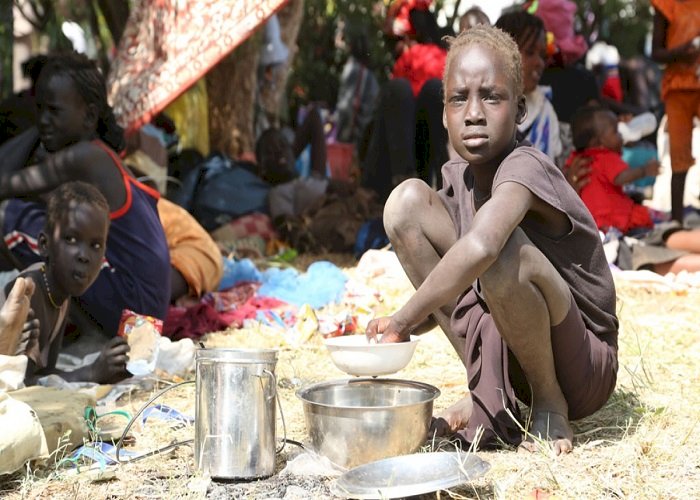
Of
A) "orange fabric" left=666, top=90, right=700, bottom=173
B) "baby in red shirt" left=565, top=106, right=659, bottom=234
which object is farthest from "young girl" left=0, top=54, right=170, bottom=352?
"orange fabric" left=666, top=90, right=700, bottom=173

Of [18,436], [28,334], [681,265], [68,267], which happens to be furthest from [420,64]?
[18,436]

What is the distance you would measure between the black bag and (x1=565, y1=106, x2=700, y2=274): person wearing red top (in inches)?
96.1

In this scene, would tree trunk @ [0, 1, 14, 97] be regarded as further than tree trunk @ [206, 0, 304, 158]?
No

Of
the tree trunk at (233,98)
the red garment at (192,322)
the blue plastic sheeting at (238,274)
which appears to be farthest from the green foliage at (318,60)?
the red garment at (192,322)

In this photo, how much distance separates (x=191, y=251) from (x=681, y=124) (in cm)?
364

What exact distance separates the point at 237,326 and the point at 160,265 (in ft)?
2.17

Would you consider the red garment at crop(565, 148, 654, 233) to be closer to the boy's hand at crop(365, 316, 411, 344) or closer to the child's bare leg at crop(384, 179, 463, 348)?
the child's bare leg at crop(384, 179, 463, 348)

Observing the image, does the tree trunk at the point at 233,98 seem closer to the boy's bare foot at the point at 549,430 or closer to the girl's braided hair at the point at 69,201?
the girl's braided hair at the point at 69,201

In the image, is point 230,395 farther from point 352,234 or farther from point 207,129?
point 207,129

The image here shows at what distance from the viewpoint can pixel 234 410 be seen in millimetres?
2324

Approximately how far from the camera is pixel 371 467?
2207mm

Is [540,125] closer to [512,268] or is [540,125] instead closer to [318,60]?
[512,268]

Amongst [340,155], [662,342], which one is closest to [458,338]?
[662,342]

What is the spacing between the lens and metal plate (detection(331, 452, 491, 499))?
2086 mm
